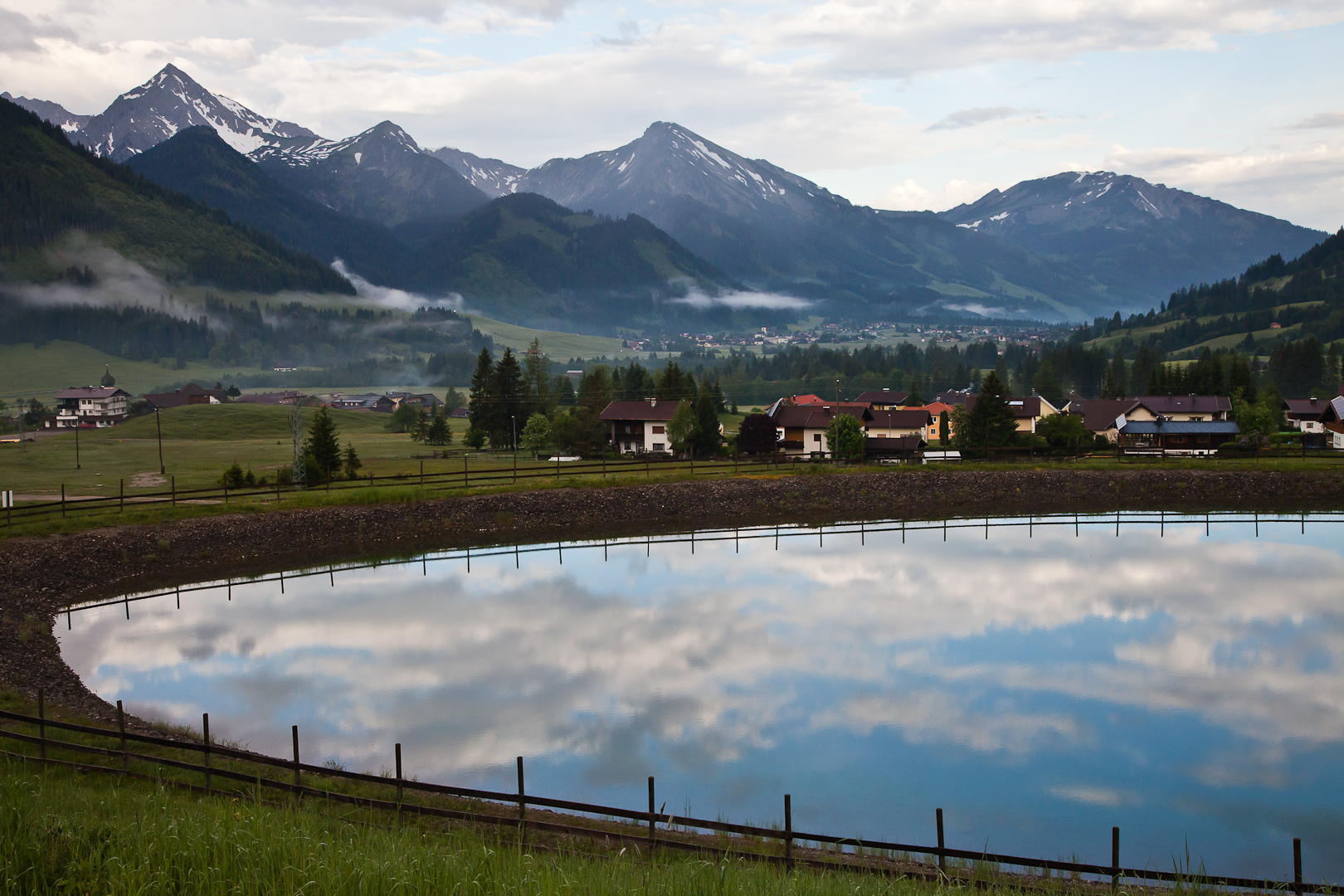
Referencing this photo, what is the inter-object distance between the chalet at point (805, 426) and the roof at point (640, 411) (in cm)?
872

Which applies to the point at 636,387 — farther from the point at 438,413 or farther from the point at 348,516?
the point at 348,516

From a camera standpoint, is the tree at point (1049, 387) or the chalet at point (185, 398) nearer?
the tree at point (1049, 387)

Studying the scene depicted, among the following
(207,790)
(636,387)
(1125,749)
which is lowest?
(1125,749)

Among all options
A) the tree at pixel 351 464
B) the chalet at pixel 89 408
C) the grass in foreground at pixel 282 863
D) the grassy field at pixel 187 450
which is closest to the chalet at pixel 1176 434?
the tree at pixel 351 464

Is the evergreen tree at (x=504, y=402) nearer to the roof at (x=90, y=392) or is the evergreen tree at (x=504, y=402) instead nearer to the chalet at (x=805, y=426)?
the chalet at (x=805, y=426)

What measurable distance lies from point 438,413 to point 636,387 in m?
21.0

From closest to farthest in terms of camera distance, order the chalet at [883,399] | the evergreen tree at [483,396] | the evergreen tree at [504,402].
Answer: the evergreen tree at [504,402] < the evergreen tree at [483,396] < the chalet at [883,399]

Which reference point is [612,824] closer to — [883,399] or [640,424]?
[640,424]

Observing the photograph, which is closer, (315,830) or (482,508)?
(315,830)

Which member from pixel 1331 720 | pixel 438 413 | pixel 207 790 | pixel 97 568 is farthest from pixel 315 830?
pixel 438 413

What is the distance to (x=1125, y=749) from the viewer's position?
57.9 feet

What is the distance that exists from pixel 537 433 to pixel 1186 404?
6315 centimetres

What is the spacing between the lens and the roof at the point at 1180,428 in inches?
3127

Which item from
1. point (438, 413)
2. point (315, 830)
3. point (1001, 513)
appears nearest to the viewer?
point (315, 830)
